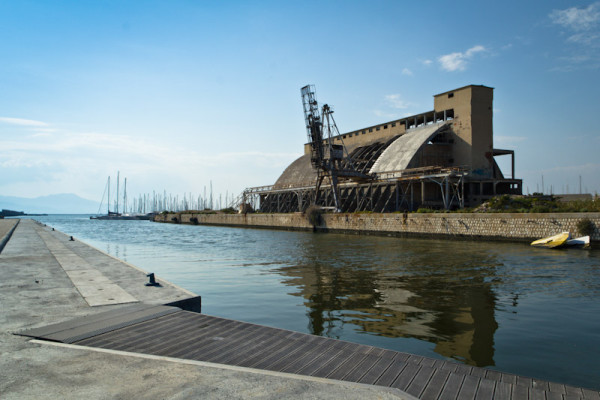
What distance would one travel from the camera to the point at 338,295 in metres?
11.4

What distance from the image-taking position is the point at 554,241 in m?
23.3

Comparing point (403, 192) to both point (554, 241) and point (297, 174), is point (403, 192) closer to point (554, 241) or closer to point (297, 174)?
point (554, 241)

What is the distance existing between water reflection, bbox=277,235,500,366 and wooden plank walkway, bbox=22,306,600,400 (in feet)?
5.87

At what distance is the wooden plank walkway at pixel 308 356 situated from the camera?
4.39 meters

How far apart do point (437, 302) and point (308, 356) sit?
247 inches

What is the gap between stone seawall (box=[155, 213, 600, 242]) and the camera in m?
25.2

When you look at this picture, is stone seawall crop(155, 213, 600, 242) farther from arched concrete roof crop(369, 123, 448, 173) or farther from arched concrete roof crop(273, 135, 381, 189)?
arched concrete roof crop(273, 135, 381, 189)

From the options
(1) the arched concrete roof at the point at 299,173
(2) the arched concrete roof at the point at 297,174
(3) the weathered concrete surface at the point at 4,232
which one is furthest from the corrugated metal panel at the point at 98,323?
(2) the arched concrete roof at the point at 297,174

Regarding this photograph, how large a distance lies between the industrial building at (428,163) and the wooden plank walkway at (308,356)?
36113mm

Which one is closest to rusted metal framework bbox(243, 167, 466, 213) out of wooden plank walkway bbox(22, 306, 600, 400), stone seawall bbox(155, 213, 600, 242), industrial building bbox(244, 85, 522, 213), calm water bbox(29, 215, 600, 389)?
industrial building bbox(244, 85, 522, 213)

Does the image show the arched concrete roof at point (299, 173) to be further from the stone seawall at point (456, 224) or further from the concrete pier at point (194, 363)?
the concrete pier at point (194, 363)

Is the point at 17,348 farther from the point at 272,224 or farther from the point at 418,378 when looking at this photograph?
the point at 272,224

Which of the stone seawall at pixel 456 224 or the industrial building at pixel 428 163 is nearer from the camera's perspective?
the stone seawall at pixel 456 224

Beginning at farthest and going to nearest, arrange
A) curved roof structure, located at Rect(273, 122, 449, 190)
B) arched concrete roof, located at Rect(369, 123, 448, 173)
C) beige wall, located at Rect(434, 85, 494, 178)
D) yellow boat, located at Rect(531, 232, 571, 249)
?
curved roof structure, located at Rect(273, 122, 449, 190) → arched concrete roof, located at Rect(369, 123, 448, 173) → beige wall, located at Rect(434, 85, 494, 178) → yellow boat, located at Rect(531, 232, 571, 249)
